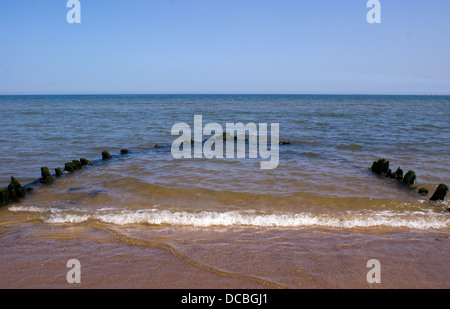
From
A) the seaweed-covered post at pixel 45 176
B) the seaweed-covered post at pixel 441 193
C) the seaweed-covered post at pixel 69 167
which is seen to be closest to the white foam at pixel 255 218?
the seaweed-covered post at pixel 441 193

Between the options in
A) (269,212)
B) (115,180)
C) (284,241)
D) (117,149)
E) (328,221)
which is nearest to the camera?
(284,241)

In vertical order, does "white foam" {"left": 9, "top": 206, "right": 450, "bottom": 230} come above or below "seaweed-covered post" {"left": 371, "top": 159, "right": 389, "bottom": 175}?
below

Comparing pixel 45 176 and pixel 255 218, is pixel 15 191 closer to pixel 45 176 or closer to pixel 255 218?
pixel 45 176

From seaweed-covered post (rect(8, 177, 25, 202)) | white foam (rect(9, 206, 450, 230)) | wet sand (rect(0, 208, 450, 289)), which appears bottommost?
wet sand (rect(0, 208, 450, 289))

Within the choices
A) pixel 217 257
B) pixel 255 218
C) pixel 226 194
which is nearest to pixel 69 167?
pixel 226 194

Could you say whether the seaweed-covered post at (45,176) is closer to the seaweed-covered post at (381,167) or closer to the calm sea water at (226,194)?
the calm sea water at (226,194)

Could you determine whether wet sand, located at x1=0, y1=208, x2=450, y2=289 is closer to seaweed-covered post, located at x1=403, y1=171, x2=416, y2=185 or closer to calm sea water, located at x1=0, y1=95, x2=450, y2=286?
calm sea water, located at x1=0, y1=95, x2=450, y2=286

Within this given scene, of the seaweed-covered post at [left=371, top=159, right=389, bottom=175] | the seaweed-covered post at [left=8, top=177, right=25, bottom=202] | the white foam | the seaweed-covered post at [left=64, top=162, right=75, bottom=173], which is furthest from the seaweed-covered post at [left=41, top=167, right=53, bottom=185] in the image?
the seaweed-covered post at [left=371, top=159, right=389, bottom=175]

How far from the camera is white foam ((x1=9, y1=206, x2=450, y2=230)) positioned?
6.76m

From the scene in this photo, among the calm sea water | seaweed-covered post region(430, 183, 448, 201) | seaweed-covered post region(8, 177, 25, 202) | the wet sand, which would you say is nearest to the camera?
the wet sand

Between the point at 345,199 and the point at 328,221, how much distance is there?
1809 mm
